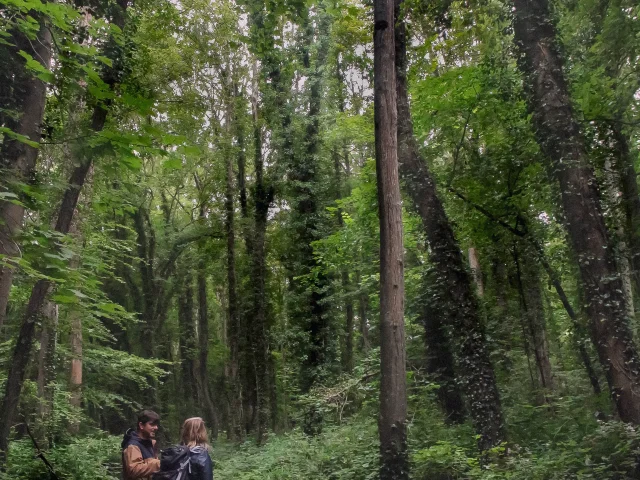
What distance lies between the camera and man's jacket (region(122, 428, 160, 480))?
542 centimetres

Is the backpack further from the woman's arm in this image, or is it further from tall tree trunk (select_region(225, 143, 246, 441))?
tall tree trunk (select_region(225, 143, 246, 441))

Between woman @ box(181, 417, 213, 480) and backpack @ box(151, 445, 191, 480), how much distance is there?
4 centimetres

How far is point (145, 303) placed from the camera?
29.8 m

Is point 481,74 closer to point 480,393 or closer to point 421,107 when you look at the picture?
point 421,107

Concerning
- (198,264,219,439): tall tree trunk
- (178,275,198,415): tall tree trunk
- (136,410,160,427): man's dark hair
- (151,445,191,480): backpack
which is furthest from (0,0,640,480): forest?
(178,275,198,415): tall tree trunk

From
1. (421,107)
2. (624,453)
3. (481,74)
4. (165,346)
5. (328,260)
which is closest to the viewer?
(624,453)

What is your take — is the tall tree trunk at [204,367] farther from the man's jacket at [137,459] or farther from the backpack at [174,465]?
the backpack at [174,465]

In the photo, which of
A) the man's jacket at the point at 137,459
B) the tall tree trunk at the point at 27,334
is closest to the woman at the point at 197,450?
the man's jacket at the point at 137,459

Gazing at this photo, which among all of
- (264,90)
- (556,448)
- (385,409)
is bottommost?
(556,448)

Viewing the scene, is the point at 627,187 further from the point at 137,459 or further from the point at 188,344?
the point at 188,344

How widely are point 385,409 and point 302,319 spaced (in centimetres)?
1363

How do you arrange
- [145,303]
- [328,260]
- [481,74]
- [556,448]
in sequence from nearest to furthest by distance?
[556,448] < [481,74] < [328,260] < [145,303]

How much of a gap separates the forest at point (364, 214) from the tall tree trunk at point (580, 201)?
31 mm

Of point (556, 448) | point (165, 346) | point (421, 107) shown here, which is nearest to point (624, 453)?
point (556, 448)
